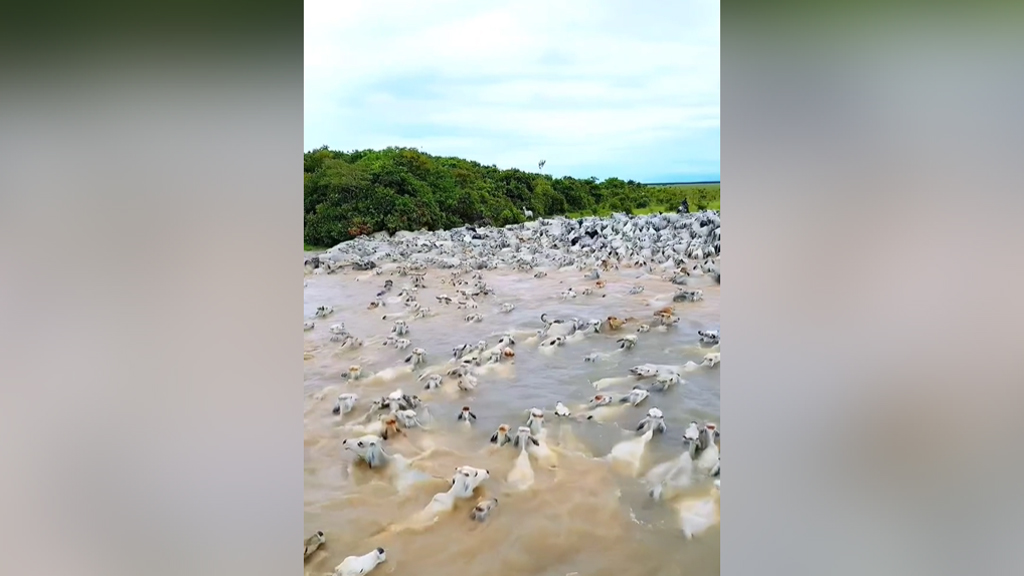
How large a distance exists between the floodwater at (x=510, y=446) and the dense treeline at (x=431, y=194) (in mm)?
261

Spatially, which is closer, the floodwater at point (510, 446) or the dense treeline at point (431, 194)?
the floodwater at point (510, 446)

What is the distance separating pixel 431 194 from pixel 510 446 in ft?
3.67

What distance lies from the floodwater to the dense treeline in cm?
26

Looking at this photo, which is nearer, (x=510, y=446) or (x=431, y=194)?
(x=510, y=446)

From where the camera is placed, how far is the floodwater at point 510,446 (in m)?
1.78

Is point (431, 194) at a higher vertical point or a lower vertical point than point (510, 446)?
higher

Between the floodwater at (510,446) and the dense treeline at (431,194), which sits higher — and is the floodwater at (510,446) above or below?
below

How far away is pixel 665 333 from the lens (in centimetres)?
213

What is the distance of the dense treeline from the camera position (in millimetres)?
2410

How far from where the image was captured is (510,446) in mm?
2014
